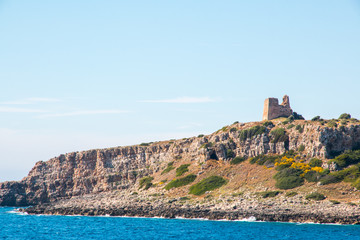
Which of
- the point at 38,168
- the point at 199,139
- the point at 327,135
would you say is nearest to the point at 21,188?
the point at 38,168

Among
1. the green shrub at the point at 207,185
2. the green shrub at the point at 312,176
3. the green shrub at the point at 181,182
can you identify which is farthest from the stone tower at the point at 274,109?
Answer: the green shrub at the point at 312,176

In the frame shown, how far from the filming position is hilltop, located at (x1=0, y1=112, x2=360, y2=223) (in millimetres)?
72812

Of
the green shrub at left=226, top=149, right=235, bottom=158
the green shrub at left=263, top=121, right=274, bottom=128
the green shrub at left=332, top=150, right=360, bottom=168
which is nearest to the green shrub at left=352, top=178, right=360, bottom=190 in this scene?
the green shrub at left=332, top=150, right=360, bottom=168

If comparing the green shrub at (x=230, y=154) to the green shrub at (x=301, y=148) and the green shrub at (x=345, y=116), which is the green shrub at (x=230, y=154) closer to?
the green shrub at (x=301, y=148)

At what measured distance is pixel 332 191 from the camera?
238 feet

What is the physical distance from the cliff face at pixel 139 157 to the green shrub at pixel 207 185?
22.5ft

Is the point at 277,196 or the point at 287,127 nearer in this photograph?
the point at 277,196

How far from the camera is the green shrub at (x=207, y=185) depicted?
87062 mm

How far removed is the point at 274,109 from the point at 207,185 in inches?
1129

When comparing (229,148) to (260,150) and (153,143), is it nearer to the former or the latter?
(260,150)

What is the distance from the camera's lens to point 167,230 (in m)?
61.8

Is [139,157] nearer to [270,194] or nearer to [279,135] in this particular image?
[279,135]

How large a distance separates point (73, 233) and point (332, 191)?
3999 cm

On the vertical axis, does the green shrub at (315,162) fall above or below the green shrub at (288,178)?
above
